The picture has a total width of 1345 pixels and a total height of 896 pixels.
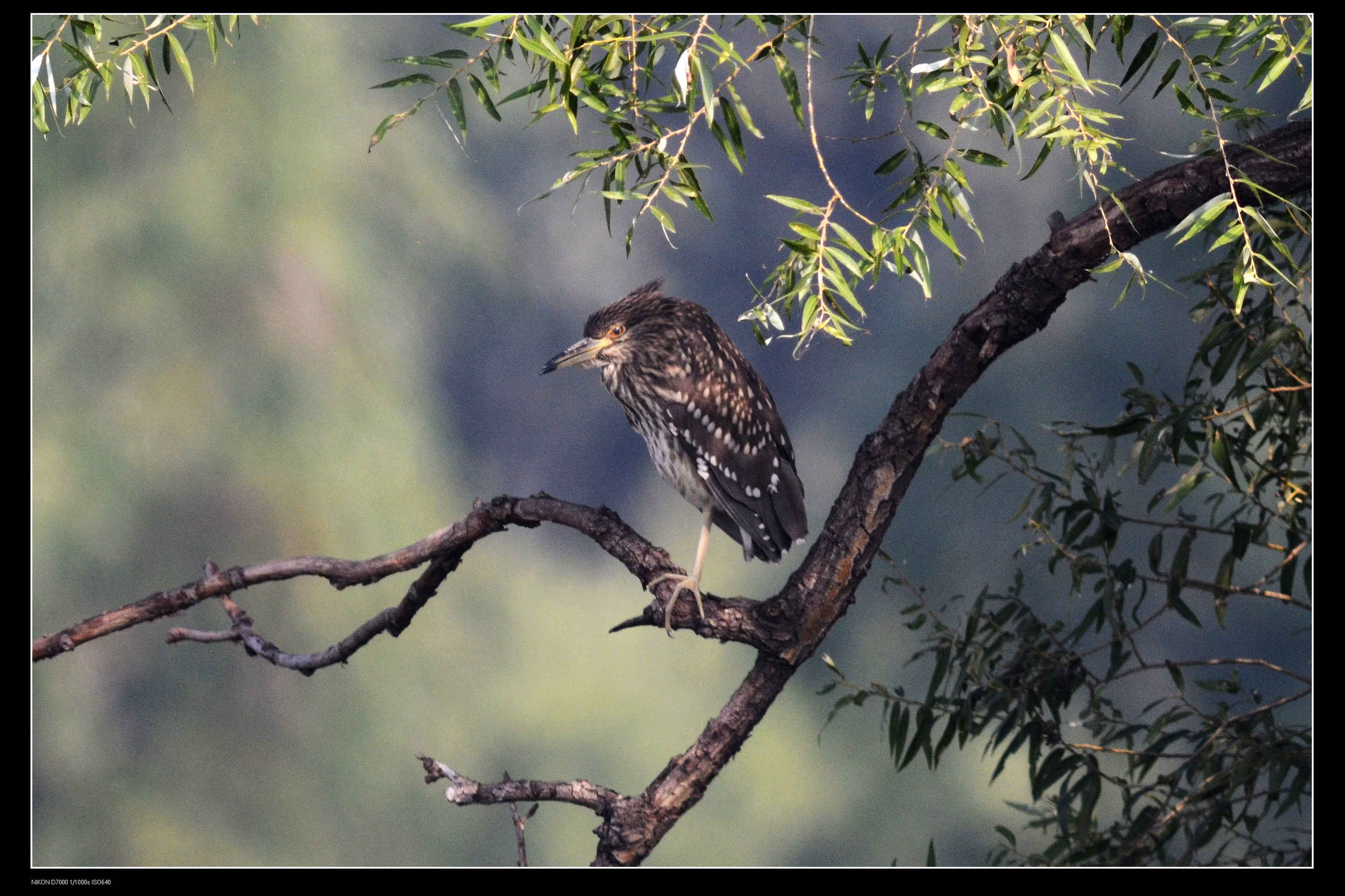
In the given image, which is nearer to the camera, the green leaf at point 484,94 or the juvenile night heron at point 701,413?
the green leaf at point 484,94

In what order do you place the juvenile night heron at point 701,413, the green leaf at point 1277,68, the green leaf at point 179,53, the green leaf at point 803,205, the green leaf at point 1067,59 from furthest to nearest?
the juvenile night heron at point 701,413 → the green leaf at point 179,53 → the green leaf at point 1277,68 → the green leaf at point 803,205 → the green leaf at point 1067,59

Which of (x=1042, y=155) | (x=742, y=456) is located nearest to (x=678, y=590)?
(x=742, y=456)

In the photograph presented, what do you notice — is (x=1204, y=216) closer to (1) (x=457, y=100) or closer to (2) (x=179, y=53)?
(1) (x=457, y=100)

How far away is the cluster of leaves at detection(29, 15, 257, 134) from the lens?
1.84 meters

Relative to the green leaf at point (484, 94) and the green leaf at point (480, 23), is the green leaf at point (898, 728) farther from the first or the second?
the green leaf at point (480, 23)

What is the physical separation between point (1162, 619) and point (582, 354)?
1286 millimetres

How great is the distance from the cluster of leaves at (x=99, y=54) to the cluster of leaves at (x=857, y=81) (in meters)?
0.42

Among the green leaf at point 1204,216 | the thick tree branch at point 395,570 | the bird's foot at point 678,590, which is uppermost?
the thick tree branch at point 395,570

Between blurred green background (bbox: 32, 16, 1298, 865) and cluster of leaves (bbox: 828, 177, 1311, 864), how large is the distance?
13cm

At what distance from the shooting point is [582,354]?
2215mm

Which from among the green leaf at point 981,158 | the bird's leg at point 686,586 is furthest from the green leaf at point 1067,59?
the bird's leg at point 686,586

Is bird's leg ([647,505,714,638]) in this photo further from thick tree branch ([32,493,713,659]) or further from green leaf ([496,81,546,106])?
green leaf ([496,81,546,106])

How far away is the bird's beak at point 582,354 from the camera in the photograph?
7.21 feet

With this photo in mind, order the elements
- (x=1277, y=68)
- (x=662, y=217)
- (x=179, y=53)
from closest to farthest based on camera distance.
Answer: (x=662, y=217) < (x=1277, y=68) < (x=179, y=53)
